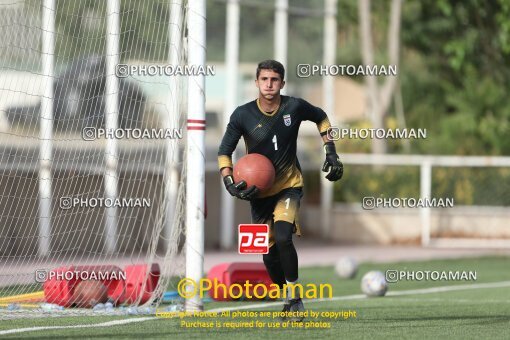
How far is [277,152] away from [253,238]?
76 centimetres

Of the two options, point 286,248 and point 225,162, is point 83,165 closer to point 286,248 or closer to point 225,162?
point 225,162

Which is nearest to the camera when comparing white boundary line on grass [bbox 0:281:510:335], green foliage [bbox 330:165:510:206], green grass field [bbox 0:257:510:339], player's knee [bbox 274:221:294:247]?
green grass field [bbox 0:257:510:339]

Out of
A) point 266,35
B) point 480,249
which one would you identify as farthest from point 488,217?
point 266,35

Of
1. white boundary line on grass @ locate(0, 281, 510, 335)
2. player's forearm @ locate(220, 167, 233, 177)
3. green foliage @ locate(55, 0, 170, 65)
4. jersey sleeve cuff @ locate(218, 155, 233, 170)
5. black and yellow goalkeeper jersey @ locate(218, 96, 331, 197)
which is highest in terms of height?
green foliage @ locate(55, 0, 170, 65)

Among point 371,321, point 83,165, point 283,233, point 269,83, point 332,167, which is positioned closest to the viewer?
point 283,233

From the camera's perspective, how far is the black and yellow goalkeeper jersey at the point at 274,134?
10.1 meters

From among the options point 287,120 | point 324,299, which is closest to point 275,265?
point 287,120

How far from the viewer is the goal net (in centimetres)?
1182

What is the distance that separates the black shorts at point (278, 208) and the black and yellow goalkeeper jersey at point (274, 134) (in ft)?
0.19

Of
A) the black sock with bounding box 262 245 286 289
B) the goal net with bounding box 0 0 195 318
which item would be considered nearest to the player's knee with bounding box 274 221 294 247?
the black sock with bounding box 262 245 286 289

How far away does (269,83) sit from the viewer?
394 inches

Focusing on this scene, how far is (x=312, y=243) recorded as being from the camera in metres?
25.8

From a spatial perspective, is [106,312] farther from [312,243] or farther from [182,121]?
[312,243]

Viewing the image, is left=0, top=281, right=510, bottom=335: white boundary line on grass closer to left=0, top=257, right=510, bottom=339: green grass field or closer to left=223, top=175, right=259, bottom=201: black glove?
left=0, top=257, right=510, bottom=339: green grass field
